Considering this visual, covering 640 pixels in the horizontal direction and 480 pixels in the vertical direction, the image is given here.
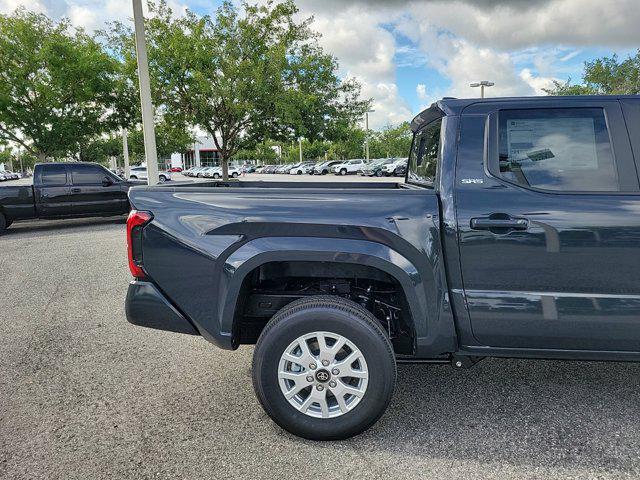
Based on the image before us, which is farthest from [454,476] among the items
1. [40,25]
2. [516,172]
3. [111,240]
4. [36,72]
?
[40,25]

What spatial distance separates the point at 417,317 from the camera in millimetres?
2664

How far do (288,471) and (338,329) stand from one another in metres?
0.78

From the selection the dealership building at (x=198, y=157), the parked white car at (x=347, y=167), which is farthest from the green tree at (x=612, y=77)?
the dealership building at (x=198, y=157)

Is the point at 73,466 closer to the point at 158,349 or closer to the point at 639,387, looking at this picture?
the point at 158,349

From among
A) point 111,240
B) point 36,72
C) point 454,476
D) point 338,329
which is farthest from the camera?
point 36,72

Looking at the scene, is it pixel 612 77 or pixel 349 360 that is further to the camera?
pixel 612 77

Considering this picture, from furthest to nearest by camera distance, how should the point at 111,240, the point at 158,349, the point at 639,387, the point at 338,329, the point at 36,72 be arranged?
the point at 36,72 < the point at 111,240 < the point at 158,349 < the point at 639,387 < the point at 338,329

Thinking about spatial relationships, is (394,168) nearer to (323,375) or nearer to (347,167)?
(347,167)

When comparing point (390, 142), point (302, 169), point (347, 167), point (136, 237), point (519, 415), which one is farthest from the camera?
point (390, 142)

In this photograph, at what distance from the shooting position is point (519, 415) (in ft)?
9.59

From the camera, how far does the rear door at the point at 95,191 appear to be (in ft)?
38.8

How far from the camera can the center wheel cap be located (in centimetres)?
265

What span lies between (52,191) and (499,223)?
11902 millimetres

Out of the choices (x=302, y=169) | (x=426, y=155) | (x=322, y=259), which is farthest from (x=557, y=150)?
(x=302, y=169)
